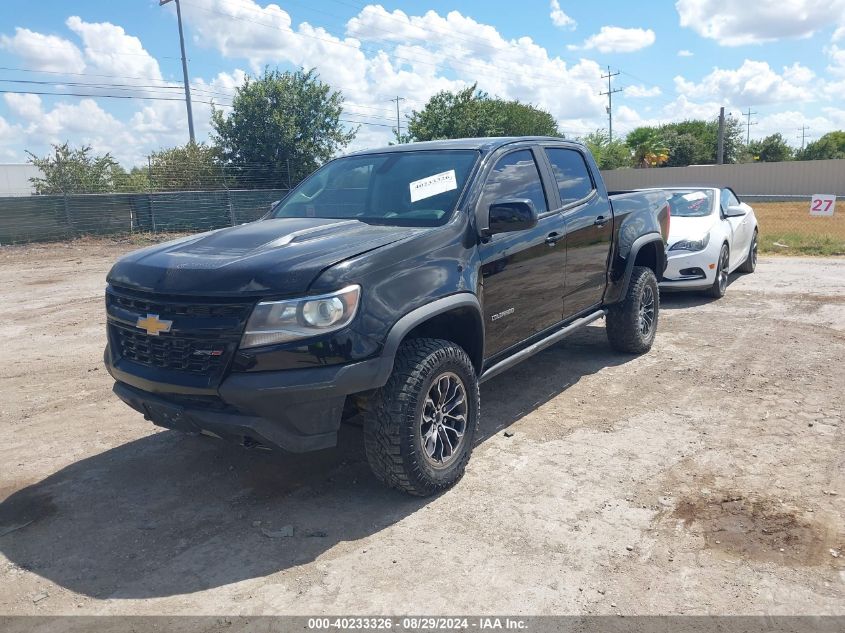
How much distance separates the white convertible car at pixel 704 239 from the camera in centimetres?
916

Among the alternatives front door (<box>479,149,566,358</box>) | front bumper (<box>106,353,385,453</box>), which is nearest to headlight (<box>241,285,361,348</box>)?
front bumper (<box>106,353,385,453</box>)

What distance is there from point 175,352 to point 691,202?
878 cm

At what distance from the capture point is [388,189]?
462 cm

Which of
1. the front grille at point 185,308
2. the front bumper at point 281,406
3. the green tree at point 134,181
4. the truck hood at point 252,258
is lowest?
the front bumper at point 281,406

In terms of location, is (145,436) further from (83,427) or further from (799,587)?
(799,587)

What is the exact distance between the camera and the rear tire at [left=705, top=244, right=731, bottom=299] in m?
9.34

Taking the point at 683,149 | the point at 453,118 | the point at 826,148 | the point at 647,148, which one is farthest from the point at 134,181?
the point at 826,148

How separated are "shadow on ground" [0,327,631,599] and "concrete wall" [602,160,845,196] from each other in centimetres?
4368

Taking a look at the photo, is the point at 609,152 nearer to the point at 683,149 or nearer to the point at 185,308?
the point at 683,149

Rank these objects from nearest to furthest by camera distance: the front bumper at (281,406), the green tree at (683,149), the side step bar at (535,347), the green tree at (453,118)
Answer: the front bumper at (281,406), the side step bar at (535,347), the green tree at (453,118), the green tree at (683,149)

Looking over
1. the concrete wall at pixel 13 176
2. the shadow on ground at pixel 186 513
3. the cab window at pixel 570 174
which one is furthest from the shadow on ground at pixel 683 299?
the concrete wall at pixel 13 176

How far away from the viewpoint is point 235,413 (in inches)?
132

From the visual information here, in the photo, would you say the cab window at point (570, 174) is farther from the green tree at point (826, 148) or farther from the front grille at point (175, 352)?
the green tree at point (826, 148)

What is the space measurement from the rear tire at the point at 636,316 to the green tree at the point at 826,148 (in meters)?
71.9
